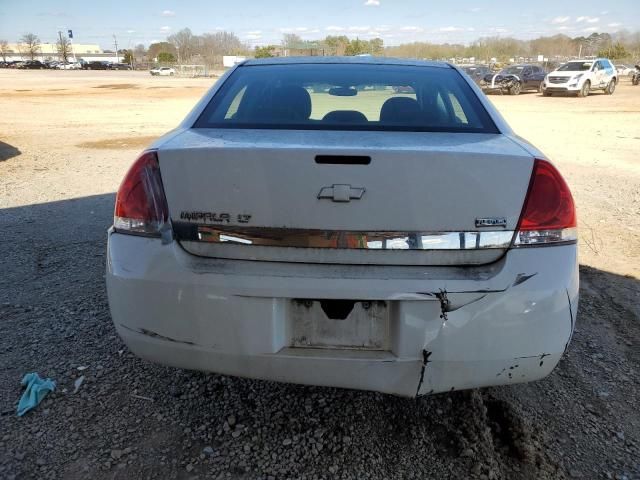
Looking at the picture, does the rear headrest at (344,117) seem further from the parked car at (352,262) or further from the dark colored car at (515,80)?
the dark colored car at (515,80)

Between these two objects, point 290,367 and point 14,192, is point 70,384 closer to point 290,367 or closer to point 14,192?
point 290,367

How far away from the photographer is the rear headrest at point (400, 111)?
2416 millimetres

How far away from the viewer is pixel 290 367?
1860 millimetres

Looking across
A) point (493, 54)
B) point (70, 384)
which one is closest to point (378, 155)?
point (70, 384)

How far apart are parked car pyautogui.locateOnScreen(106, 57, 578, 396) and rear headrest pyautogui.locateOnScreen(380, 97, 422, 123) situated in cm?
52

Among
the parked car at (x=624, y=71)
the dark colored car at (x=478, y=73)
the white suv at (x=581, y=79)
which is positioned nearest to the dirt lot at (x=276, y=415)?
the white suv at (x=581, y=79)

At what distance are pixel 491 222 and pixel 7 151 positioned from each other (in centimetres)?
1015

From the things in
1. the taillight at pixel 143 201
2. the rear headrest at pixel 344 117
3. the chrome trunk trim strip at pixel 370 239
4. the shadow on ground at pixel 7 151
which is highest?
the rear headrest at pixel 344 117

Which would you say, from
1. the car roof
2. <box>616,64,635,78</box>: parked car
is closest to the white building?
<box>616,64,635,78</box>: parked car

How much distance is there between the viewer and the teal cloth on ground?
236 cm

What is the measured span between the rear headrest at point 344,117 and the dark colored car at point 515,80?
28.8 metres

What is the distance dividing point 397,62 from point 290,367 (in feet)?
6.77

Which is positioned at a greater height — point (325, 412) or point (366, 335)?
point (366, 335)

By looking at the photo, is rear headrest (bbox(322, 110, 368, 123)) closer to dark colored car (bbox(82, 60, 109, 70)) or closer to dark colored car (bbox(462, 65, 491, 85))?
dark colored car (bbox(462, 65, 491, 85))
